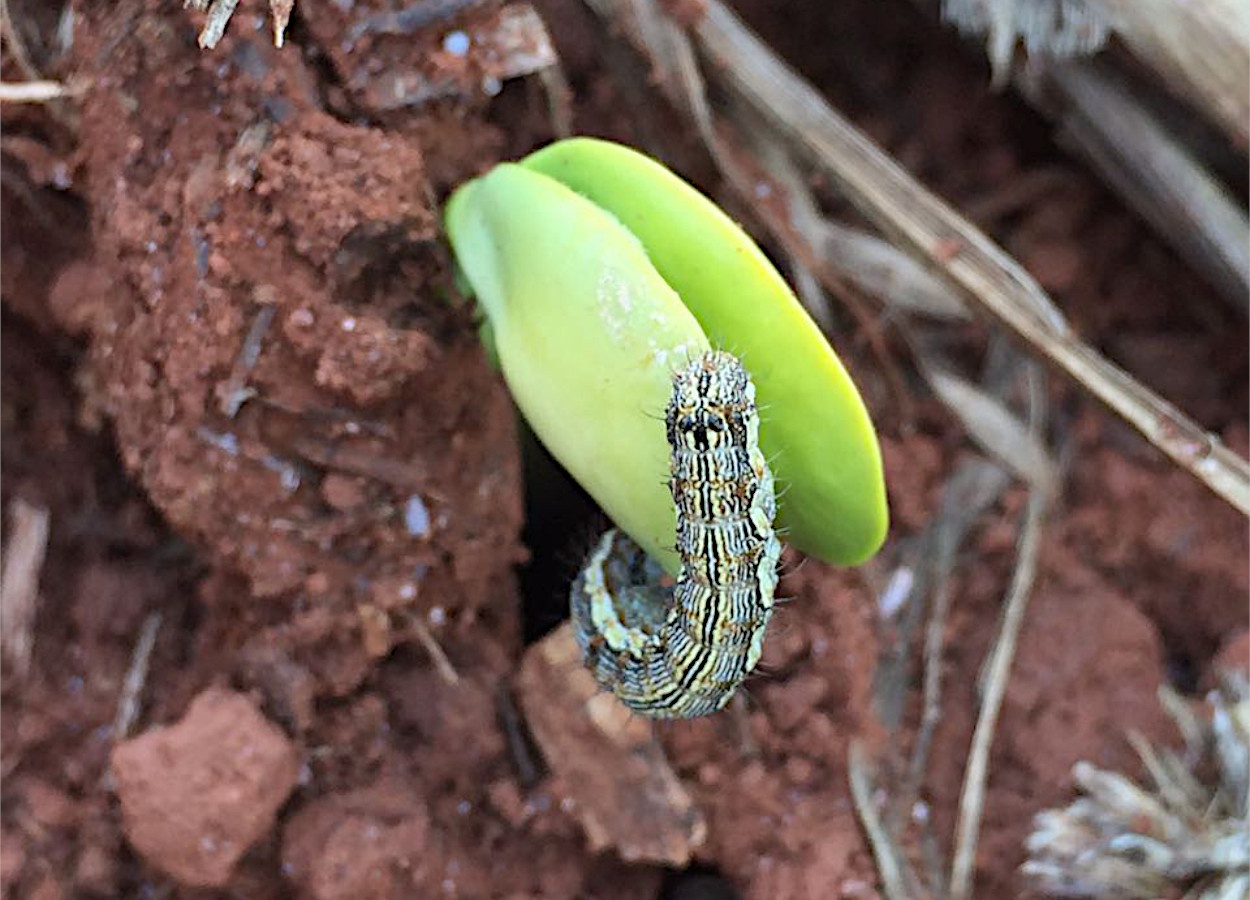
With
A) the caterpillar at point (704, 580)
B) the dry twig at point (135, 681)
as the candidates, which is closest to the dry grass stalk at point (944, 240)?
the caterpillar at point (704, 580)

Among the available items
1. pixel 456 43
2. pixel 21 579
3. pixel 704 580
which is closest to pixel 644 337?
pixel 704 580

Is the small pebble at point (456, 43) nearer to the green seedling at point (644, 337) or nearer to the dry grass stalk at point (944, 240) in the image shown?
the green seedling at point (644, 337)

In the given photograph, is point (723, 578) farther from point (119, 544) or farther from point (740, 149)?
point (119, 544)

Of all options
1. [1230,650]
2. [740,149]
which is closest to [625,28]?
[740,149]

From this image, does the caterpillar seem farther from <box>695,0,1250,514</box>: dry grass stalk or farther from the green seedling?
<box>695,0,1250,514</box>: dry grass stalk

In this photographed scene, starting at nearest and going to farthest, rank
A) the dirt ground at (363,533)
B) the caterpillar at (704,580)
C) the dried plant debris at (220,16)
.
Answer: the caterpillar at (704,580)
the dried plant debris at (220,16)
the dirt ground at (363,533)
